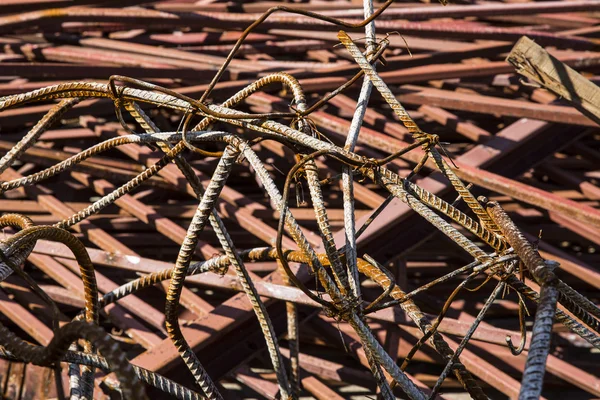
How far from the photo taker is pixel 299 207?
4199 millimetres

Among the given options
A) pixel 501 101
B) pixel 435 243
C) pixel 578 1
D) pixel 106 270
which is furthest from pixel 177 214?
pixel 578 1

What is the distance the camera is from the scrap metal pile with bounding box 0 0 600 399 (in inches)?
77.7

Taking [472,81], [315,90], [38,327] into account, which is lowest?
[38,327]

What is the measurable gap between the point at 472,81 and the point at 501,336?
3043 mm

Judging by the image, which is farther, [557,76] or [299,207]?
[299,207]

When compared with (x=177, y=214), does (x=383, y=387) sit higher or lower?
lower

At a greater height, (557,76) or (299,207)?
(557,76)

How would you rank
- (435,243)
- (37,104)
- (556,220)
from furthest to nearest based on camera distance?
(37,104)
(435,243)
(556,220)

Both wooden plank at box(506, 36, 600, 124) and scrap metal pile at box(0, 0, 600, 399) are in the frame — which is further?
wooden plank at box(506, 36, 600, 124)

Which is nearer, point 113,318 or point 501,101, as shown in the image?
point 113,318

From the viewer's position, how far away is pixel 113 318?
165 inches

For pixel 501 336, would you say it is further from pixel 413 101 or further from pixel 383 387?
pixel 413 101

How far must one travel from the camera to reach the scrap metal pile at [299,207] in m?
1.97

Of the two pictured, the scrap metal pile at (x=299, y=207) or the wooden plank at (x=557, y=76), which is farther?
the wooden plank at (x=557, y=76)
